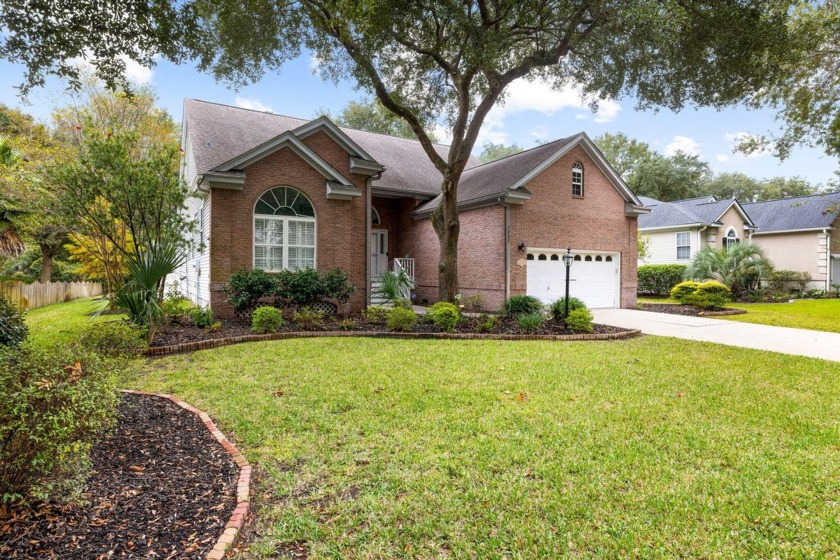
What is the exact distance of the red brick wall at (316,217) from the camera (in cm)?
1141

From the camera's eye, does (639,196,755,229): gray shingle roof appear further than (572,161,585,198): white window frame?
Yes

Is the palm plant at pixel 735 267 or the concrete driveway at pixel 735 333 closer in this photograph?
the concrete driveway at pixel 735 333

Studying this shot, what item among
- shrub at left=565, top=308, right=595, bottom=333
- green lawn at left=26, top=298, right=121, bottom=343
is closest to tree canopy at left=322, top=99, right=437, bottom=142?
green lawn at left=26, top=298, right=121, bottom=343

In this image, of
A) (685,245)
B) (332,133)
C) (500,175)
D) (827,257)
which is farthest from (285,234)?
(827,257)

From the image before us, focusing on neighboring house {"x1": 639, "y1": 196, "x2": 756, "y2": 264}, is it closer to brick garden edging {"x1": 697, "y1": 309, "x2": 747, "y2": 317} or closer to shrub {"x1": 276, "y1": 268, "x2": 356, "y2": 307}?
brick garden edging {"x1": 697, "y1": 309, "x2": 747, "y2": 317}

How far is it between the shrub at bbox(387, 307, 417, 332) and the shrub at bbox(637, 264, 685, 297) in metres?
17.0

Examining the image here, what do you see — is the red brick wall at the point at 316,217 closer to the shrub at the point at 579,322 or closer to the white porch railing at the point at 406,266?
the white porch railing at the point at 406,266

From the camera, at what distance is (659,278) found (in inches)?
862

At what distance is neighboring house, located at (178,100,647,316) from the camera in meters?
11.8

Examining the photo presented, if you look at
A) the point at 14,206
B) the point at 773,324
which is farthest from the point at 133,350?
the point at 773,324

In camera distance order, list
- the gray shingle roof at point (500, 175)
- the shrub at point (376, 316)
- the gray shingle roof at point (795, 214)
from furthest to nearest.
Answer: the gray shingle roof at point (795, 214) → the gray shingle roof at point (500, 175) → the shrub at point (376, 316)

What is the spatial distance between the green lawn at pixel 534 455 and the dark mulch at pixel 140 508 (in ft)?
1.01

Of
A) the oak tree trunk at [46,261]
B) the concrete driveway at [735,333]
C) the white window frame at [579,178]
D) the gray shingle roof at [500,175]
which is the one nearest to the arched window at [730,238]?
the concrete driveway at [735,333]

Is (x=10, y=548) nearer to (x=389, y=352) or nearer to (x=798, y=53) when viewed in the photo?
(x=389, y=352)
